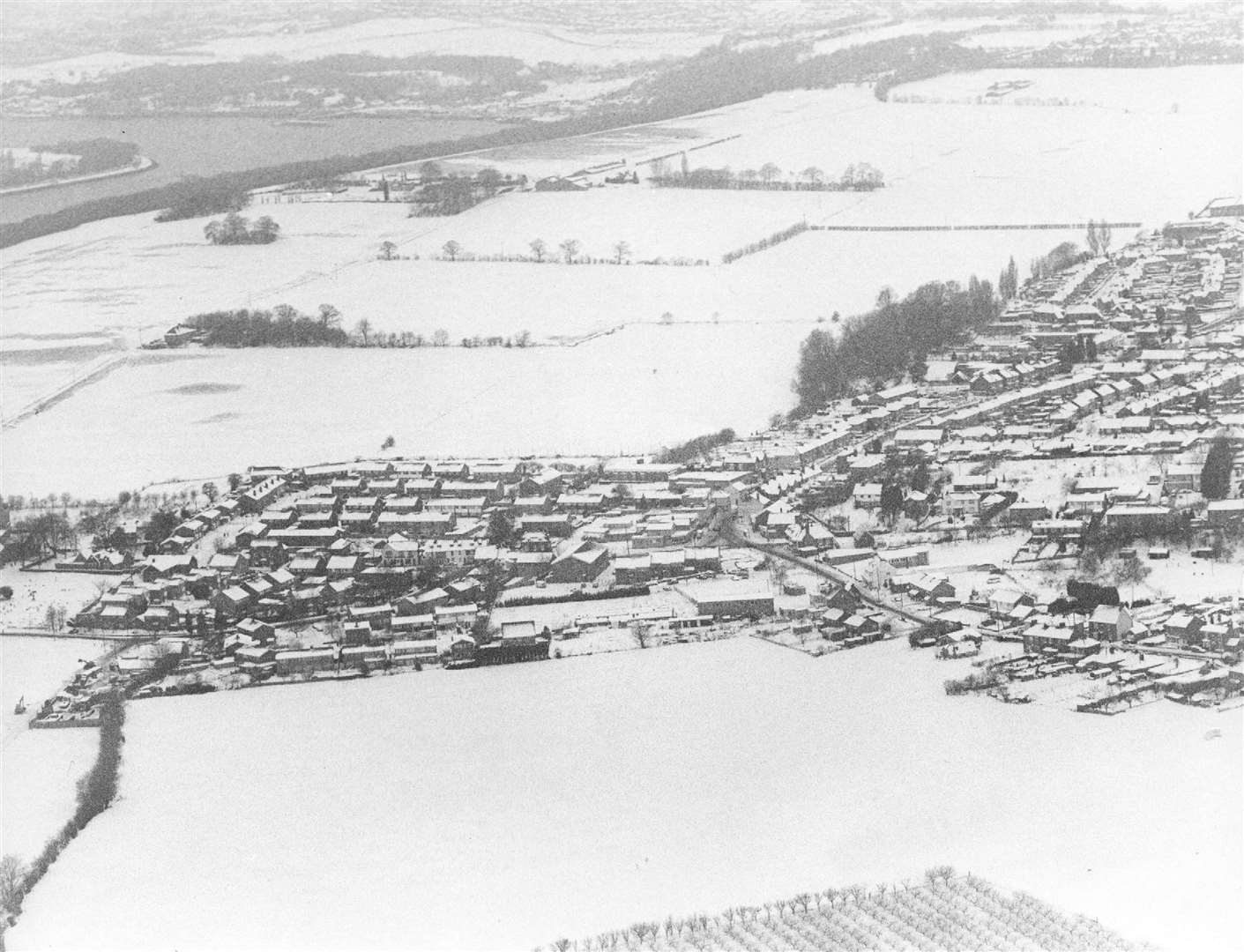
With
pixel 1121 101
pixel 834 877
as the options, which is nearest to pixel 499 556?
pixel 834 877

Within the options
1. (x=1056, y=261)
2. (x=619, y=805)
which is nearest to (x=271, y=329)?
(x=1056, y=261)

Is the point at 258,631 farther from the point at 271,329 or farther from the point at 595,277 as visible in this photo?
the point at 595,277

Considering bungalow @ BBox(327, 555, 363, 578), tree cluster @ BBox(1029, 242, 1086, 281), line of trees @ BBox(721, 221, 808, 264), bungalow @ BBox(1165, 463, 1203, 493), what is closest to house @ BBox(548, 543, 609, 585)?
bungalow @ BBox(327, 555, 363, 578)

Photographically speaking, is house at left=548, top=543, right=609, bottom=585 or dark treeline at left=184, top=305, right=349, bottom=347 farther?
dark treeline at left=184, top=305, right=349, bottom=347

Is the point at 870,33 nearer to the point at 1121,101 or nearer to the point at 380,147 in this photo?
the point at 1121,101

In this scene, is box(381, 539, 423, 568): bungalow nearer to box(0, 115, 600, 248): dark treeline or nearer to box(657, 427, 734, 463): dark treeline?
box(657, 427, 734, 463): dark treeline

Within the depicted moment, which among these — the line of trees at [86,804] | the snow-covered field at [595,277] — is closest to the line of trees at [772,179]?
the snow-covered field at [595,277]
